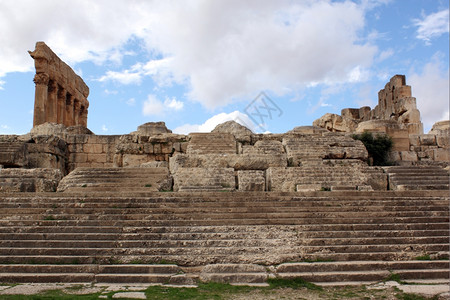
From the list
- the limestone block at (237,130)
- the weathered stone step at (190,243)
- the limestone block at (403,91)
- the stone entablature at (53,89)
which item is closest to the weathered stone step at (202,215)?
the weathered stone step at (190,243)

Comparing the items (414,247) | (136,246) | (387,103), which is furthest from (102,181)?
(387,103)

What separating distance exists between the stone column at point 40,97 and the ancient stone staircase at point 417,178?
1743 centimetres

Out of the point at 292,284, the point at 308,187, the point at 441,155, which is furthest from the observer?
the point at 441,155

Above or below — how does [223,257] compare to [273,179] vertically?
below

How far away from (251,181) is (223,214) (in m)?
3.30

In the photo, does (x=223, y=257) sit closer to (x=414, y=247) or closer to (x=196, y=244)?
(x=196, y=244)

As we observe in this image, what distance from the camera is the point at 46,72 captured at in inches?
847

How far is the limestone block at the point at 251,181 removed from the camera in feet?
35.9

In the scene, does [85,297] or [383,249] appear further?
[383,249]

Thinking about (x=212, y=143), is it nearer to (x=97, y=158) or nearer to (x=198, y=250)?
(x=97, y=158)

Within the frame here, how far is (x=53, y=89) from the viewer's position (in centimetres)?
2278

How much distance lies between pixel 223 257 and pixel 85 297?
2267 millimetres

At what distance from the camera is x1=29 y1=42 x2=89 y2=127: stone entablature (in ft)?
69.7

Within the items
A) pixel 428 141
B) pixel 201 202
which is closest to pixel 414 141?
pixel 428 141
